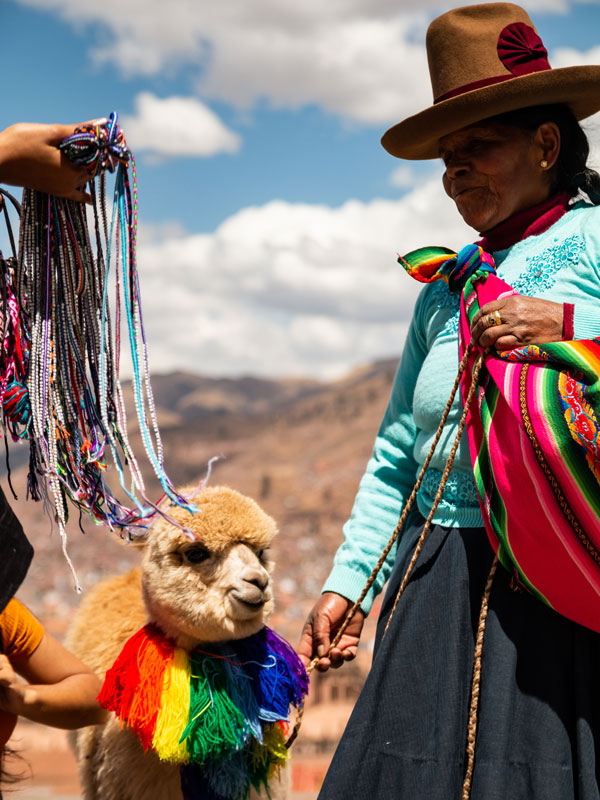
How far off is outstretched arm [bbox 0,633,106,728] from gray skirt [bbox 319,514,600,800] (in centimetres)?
86

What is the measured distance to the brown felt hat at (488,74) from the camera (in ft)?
6.66

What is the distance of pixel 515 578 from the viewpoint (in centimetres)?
184

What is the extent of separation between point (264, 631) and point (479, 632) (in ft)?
3.08

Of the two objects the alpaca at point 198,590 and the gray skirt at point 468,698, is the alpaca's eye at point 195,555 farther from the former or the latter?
the gray skirt at point 468,698

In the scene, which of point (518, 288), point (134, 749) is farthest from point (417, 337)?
point (134, 749)

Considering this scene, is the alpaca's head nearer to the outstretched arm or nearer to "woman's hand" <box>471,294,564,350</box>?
the outstretched arm

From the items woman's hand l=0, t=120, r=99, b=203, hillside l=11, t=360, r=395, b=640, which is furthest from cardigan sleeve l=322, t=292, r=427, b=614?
hillside l=11, t=360, r=395, b=640

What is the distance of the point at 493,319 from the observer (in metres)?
1.84

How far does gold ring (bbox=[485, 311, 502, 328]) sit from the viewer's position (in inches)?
72.2

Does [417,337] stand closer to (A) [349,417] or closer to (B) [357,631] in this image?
(B) [357,631]

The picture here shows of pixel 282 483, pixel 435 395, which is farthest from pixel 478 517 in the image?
pixel 282 483

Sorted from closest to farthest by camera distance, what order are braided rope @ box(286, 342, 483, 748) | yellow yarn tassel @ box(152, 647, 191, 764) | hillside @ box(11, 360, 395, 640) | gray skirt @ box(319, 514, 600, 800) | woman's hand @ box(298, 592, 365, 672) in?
gray skirt @ box(319, 514, 600, 800)
braided rope @ box(286, 342, 483, 748)
woman's hand @ box(298, 592, 365, 672)
yellow yarn tassel @ box(152, 647, 191, 764)
hillside @ box(11, 360, 395, 640)

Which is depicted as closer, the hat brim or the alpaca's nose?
the hat brim

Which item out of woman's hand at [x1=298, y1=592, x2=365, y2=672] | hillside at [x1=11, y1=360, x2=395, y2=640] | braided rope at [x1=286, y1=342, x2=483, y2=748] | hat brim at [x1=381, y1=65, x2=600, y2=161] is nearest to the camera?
braided rope at [x1=286, y1=342, x2=483, y2=748]
